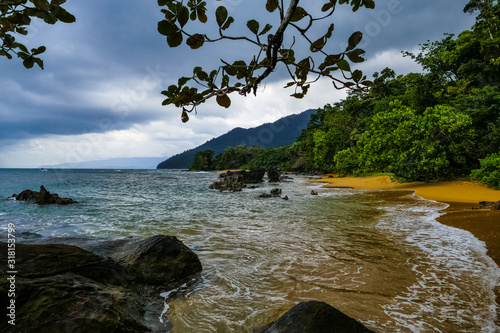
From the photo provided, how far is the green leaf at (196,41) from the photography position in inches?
51.4

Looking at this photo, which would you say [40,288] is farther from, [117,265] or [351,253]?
[351,253]

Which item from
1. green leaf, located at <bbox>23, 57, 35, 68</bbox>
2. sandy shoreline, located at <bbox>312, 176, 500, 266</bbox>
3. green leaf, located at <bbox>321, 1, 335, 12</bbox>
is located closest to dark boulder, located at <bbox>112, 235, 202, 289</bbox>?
green leaf, located at <bbox>23, 57, 35, 68</bbox>

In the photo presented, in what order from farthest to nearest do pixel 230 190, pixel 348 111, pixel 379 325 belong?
pixel 348 111 < pixel 230 190 < pixel 379 325

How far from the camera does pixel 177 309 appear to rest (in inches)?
130

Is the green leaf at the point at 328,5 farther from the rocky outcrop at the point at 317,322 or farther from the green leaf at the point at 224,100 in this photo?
the rocky outcrop at the point at 317,322

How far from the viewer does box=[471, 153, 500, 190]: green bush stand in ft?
41.1

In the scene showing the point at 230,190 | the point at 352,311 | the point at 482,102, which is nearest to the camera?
the point at 352,311

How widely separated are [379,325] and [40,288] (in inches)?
150

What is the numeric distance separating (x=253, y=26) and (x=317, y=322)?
7.91 ft

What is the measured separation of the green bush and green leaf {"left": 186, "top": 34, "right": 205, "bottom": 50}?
1722 cm

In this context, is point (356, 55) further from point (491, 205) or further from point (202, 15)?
point (491, 205)

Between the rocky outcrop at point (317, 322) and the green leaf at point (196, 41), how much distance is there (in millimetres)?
2421

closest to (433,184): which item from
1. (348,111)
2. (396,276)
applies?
(396,276)

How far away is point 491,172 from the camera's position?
13.0 meters
